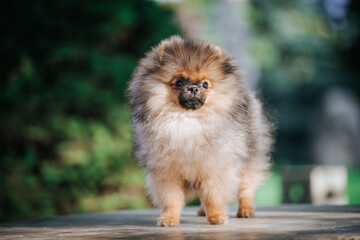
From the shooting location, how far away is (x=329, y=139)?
715 inches

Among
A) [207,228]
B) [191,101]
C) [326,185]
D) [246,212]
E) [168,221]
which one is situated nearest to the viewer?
[207,228]

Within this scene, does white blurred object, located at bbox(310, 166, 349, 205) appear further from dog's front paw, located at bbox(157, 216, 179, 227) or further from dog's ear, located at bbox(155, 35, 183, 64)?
dog's ear, located at bbox(155, 35, 183, 64)

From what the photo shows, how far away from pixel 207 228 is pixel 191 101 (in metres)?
0.85

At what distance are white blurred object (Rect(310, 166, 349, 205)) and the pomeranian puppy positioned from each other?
16.7 ft

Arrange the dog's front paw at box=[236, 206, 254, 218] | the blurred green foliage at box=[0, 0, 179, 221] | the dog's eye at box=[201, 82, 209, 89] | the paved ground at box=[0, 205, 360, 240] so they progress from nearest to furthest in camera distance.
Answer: the paved ground at box=[0, 205, 360, 240]
the dog's eye at box=[201, 82, 209, 89]
the dog's front paw at box=[236, 206, 254, 218]
the blurred green foliage at box=[0, 0, 179, 221]

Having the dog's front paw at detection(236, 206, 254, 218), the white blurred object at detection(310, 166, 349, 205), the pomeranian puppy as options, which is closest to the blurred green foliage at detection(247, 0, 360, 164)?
the white blurred object at detection(310, 166, 349, 205)

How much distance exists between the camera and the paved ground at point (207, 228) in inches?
109

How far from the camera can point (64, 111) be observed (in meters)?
6.43

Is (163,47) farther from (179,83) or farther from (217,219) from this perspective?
(217,219)

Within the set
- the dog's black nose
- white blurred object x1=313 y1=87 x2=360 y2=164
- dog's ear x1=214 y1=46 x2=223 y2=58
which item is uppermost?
white blurred object x1=313 y1=87 x2=360 y2=164

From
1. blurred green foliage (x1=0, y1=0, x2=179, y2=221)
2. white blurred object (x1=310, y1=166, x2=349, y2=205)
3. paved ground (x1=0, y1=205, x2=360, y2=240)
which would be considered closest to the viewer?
paved ground (x1=0, y1=205, x2=360, y2=240)

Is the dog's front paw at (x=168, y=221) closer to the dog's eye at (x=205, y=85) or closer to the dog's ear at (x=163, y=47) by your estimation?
the dog's eye at (x=205, y=85)

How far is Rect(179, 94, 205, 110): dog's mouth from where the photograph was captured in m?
3.36

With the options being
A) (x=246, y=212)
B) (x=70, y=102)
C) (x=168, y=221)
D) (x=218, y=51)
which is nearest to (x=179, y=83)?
(x=218, y=51)
